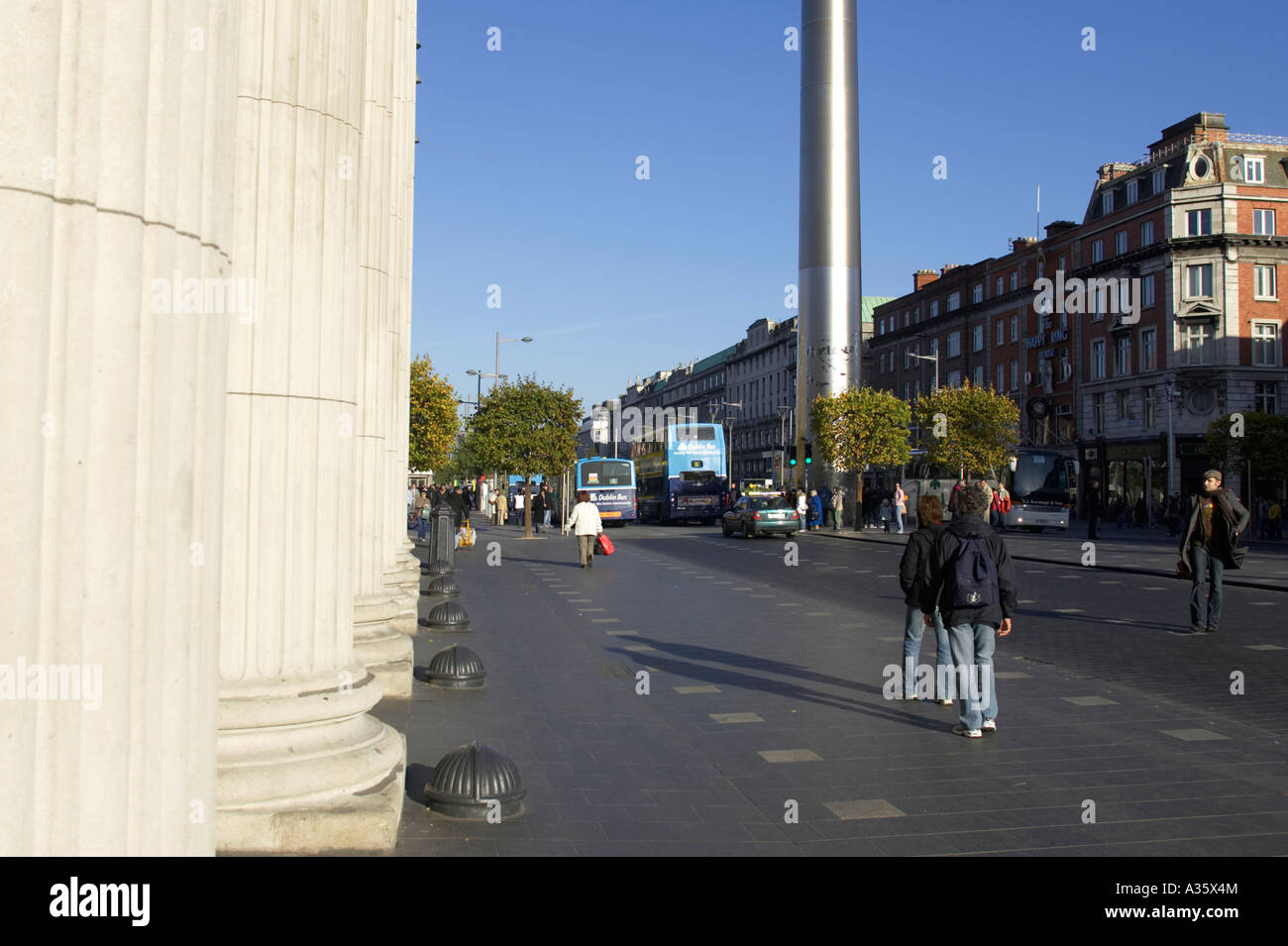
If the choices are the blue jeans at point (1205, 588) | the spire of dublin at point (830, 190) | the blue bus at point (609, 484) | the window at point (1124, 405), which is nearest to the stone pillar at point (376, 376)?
the blue jeans at point (1205, 588)

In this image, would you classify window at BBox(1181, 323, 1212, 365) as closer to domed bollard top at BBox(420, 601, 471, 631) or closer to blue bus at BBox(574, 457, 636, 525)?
blue bus at BBox(574, 457, 636, 525)

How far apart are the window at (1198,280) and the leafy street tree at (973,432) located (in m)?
9.70

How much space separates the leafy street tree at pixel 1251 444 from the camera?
4262 cm

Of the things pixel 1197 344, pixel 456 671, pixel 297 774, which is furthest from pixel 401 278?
pixel 1197 344

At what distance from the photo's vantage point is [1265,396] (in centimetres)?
5222

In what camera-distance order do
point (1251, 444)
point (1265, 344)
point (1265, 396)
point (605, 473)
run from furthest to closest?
point (605, 473) < point (1265, 344) < point (1265, 396) < point (1251, 444)

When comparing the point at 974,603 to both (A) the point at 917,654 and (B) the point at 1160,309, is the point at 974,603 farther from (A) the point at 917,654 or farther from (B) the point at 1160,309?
(B) the point at 1160,309

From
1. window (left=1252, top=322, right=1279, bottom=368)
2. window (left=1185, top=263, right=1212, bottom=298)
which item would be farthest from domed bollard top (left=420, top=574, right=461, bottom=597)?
window (left=1252, top=322, right=1279, bottom=368)

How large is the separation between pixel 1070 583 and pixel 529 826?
16673mm

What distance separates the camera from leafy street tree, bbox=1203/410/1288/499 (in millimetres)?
42625

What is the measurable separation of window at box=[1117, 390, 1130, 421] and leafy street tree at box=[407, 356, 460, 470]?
33.6 m

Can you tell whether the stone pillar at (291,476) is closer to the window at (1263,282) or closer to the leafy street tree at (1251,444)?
the leafy street tree at (1251,444)

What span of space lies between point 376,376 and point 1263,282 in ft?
179

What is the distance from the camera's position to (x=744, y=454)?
385 feet
